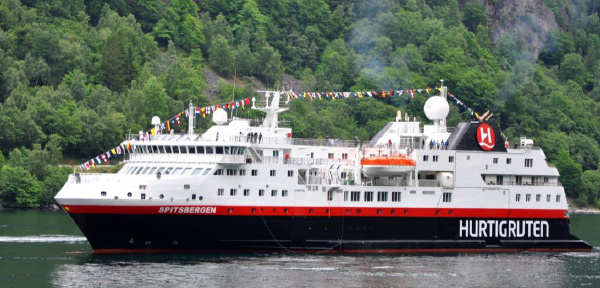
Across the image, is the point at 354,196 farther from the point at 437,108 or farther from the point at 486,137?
the point at 437,108

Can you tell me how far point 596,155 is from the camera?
13712 cm

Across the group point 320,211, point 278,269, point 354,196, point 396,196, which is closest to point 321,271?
point 278,269

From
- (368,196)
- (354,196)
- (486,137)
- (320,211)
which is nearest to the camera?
(320,211)

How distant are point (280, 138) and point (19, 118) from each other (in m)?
44.6

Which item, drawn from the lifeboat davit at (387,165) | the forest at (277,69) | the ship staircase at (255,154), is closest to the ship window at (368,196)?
the lifeboat davit at (387,165)

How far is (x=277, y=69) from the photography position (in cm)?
14450

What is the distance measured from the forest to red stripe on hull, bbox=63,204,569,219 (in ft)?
124

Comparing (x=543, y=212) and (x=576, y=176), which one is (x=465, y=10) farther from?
(x=543, y=212)

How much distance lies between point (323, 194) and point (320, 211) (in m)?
0.88

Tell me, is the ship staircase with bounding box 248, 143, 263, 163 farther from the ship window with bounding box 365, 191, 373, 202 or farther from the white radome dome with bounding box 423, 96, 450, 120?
the white radome dome with bounding box 423, 96, 450, 120

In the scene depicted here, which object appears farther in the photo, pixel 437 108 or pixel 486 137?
pixel 437 108

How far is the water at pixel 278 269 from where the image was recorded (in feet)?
205

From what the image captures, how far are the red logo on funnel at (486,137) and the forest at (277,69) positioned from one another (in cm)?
4022

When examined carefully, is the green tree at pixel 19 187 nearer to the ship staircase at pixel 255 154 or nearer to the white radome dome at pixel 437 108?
the ship staircase at pixel 255 154
